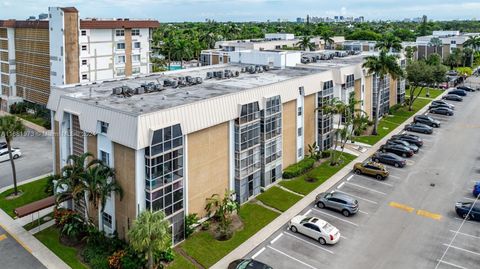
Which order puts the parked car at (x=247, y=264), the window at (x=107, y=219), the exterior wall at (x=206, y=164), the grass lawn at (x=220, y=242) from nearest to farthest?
1. the parked car at (x=247, y=264)
2. the grass lawn at (x=220, y=242)
3. the window at (x=107, y=219)
4. the exterior wall at (x=206, y=164)

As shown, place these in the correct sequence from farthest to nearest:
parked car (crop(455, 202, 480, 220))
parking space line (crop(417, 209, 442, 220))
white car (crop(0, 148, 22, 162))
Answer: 1. white car (crop(0, 148, 22, 162))
2. parking space line (crop(417, 209, 442, 220))
3. parked car (crop(455, 202, 480, 220))

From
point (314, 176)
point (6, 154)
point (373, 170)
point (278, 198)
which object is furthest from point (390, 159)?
point (6, 154)

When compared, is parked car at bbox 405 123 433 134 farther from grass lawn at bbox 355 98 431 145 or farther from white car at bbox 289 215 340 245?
white car at bbox 289 215 340 245

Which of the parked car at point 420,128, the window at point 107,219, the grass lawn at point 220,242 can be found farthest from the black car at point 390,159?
the window at point 107,219

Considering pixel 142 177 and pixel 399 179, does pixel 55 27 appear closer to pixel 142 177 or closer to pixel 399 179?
pixel 142 177

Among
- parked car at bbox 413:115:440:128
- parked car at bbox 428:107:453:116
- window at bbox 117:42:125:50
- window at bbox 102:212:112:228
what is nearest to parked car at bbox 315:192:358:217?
window at bbox 102:212:112:228

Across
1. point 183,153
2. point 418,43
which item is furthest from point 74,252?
point 418,43

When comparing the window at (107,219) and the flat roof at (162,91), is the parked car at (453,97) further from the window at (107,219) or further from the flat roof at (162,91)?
the window at (107,219)
